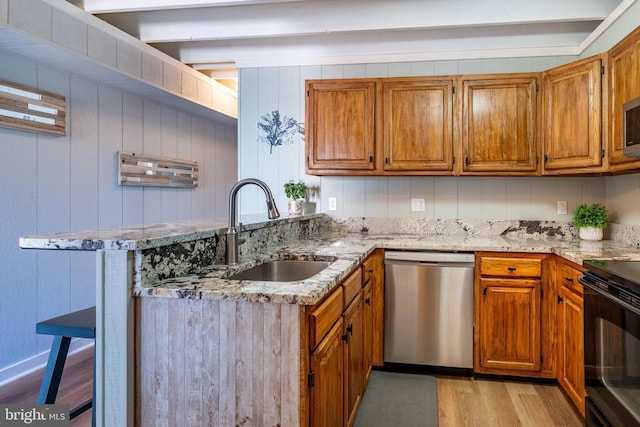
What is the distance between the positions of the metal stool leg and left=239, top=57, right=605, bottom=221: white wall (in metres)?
2.45

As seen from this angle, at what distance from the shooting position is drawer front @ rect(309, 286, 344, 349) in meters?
1.39

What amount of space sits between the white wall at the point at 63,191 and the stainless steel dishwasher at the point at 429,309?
97.0 inches

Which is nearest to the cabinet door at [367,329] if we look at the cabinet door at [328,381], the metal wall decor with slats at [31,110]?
the cabinet door at [328,381]

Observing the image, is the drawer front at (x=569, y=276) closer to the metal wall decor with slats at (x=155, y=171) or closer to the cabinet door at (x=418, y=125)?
the cabinet door at (x=418, y=125)

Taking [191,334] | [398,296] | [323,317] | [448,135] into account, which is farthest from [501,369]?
[191,334]

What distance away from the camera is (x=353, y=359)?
2.15 metres

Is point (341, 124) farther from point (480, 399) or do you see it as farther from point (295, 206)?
point (480, 399)

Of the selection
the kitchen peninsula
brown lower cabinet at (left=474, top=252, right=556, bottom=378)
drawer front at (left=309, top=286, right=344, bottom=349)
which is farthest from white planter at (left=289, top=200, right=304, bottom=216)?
the kitchen peninsula

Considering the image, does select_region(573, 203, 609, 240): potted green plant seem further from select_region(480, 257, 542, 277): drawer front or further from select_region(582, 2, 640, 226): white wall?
select_region(480, 257, 542, 277): drawer front

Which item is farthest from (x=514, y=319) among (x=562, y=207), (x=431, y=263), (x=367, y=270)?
(x=562, y=207)

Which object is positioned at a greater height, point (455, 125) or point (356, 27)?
point (356, 27)

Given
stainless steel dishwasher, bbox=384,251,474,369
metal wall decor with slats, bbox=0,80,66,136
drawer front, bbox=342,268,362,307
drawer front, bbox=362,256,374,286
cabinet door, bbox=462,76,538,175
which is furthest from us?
cabinet door, bbox=462,76,538,175

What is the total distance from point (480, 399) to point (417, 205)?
159 cm

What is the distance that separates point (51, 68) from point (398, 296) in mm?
3013
